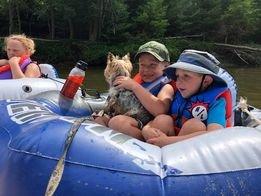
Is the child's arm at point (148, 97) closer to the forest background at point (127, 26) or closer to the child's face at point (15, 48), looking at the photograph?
the child's face at point (15, 48)

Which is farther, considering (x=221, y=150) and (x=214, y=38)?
(x=214, y=38)

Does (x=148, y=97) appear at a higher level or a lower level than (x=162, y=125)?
higher

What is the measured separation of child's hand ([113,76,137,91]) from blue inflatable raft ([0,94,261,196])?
629mm

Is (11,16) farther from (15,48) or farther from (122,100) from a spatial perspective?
(122,100)

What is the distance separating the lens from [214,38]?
908 inches

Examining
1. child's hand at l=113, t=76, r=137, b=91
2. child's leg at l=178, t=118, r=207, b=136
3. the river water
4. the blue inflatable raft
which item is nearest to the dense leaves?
the river water

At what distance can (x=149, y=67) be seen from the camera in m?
3.12

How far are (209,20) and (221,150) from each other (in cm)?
2083

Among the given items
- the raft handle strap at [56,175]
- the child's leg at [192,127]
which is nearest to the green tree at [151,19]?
the child's leg at [192,127]

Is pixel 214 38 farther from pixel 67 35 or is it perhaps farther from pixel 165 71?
pixel 165 71

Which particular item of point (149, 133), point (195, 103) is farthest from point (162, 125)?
point (195, 103)

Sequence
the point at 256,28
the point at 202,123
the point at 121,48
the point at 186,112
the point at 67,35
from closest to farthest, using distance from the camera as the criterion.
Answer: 1. the point at 202,123
2. the point at 186,112
3. the point at 121,48
4. the point at 67,35
5. the point at 256,28

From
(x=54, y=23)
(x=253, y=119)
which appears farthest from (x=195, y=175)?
(x=54, y=23)

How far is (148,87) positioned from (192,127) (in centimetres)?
61
